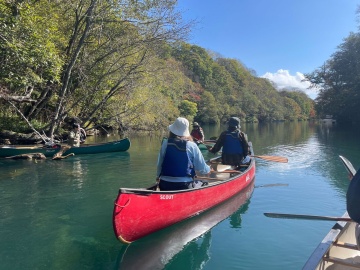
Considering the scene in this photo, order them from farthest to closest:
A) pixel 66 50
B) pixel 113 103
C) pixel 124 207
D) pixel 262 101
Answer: pixel 262 101 → pixel 113 103 → pixel 66 50 → pixel 124 207

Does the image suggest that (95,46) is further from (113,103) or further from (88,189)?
(88,189)

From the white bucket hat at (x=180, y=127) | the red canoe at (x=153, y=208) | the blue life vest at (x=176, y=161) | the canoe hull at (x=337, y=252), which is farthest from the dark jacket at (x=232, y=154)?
the canoe hull at (x=337, y=252)

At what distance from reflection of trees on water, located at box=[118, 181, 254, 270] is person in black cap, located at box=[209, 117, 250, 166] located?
7.52ft

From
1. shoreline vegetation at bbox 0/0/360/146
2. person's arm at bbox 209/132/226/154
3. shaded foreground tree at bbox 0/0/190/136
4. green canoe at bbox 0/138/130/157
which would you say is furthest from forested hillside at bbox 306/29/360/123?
person's arm at bbox 209/132/226/154

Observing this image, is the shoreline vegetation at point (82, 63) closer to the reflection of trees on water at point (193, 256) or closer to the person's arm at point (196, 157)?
the person's arm at point (196, 157)

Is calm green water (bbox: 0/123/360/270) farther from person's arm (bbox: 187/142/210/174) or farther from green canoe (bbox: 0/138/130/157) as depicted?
green canoe (bbox: 0/138/130/157)

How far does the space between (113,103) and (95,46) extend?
3.61m

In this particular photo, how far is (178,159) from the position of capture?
18.4 ft

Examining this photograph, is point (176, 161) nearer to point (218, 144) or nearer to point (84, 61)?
point (218, 144)

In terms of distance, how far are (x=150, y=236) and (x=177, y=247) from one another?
1.72ft

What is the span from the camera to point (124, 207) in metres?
4.71

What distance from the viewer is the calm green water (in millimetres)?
4934

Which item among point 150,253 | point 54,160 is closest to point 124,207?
point 150,253

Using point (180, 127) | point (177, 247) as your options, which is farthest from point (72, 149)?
point (177, 247)
